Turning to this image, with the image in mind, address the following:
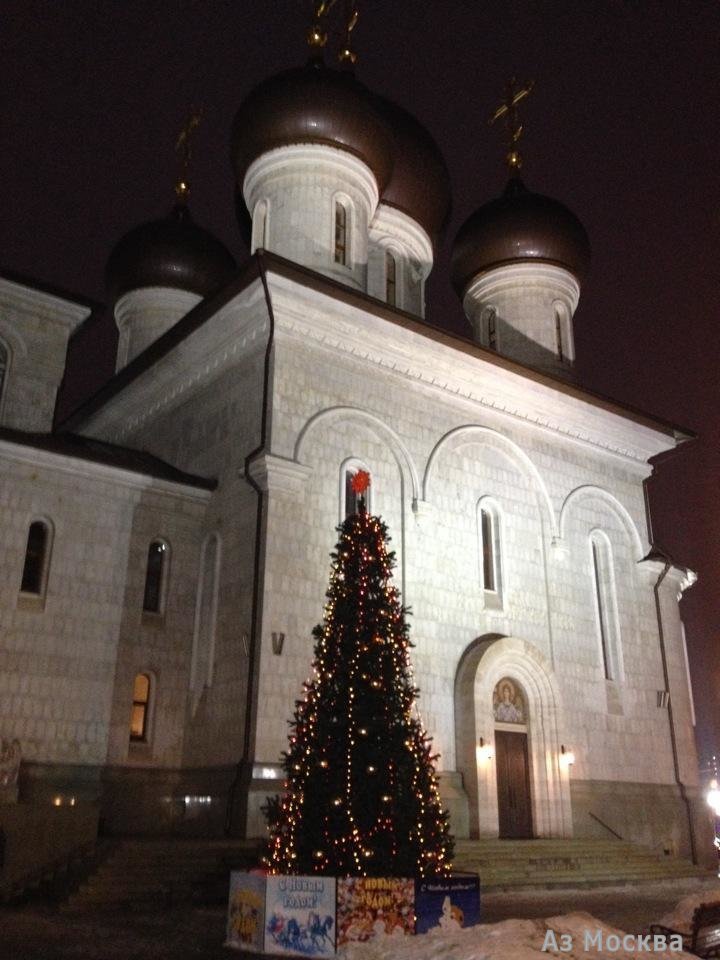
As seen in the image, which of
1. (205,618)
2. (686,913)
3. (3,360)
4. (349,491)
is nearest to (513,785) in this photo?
(349,491)

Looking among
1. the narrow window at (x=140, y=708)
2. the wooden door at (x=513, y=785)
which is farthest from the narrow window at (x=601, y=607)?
the narrow window at (x=140, y=708)

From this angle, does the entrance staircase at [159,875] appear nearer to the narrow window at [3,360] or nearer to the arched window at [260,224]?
the narrow window at [3,360]

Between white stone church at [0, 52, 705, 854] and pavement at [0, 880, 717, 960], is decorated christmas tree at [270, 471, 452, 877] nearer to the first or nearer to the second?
pavement at [0, 880, 717, 960]

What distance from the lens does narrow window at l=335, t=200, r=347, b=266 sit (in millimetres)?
17688

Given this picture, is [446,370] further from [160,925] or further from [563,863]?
[160,925]

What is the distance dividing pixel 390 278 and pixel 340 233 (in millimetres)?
2270

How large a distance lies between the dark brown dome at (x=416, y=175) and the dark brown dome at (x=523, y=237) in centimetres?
104

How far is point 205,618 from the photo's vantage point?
1399cm

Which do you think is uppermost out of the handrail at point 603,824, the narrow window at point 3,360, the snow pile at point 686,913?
the narrow window at point 3,360

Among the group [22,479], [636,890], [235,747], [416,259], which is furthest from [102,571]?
[416,259]

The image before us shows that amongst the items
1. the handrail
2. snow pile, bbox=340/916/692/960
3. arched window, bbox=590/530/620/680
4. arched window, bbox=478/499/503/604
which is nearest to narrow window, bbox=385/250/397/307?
arched window, bbox=478/499/503/604

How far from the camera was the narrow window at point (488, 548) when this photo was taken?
1602 centimetres

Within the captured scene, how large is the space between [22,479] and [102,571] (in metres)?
1.81

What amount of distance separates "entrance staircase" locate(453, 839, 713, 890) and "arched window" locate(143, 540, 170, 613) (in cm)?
581
